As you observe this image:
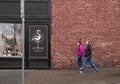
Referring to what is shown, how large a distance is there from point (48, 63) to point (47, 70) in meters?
0.43

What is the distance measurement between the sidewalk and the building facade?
3.11ft

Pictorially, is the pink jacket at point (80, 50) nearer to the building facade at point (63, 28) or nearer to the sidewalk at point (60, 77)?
the sidewalk at point (60, 77)

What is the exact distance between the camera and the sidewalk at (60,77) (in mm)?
15466

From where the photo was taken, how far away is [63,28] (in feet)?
65.8

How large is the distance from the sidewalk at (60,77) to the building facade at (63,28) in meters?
0.95

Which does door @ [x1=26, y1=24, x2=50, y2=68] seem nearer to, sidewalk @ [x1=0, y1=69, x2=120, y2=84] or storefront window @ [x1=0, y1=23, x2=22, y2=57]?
storefront window @ [x1=0, y1=23, x2=22, y2=57]

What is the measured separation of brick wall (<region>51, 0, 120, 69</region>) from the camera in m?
20.1

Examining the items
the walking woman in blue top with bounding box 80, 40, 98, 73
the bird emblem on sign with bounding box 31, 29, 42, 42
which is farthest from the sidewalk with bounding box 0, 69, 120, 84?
the bird emblem on sign with bounding box 31, 29, 42, 42

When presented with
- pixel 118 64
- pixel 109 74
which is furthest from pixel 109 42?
pixel 109 74

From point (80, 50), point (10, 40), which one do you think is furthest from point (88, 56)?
point (10, 40)

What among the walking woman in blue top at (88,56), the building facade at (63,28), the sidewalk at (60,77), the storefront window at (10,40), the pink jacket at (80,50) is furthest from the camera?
the storefront window at (10,40)

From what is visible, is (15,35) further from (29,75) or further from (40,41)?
(29,75)

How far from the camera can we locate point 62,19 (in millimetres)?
20094

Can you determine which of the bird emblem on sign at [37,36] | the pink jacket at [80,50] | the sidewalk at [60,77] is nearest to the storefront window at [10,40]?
the bird emblem on sign at [37,36]
